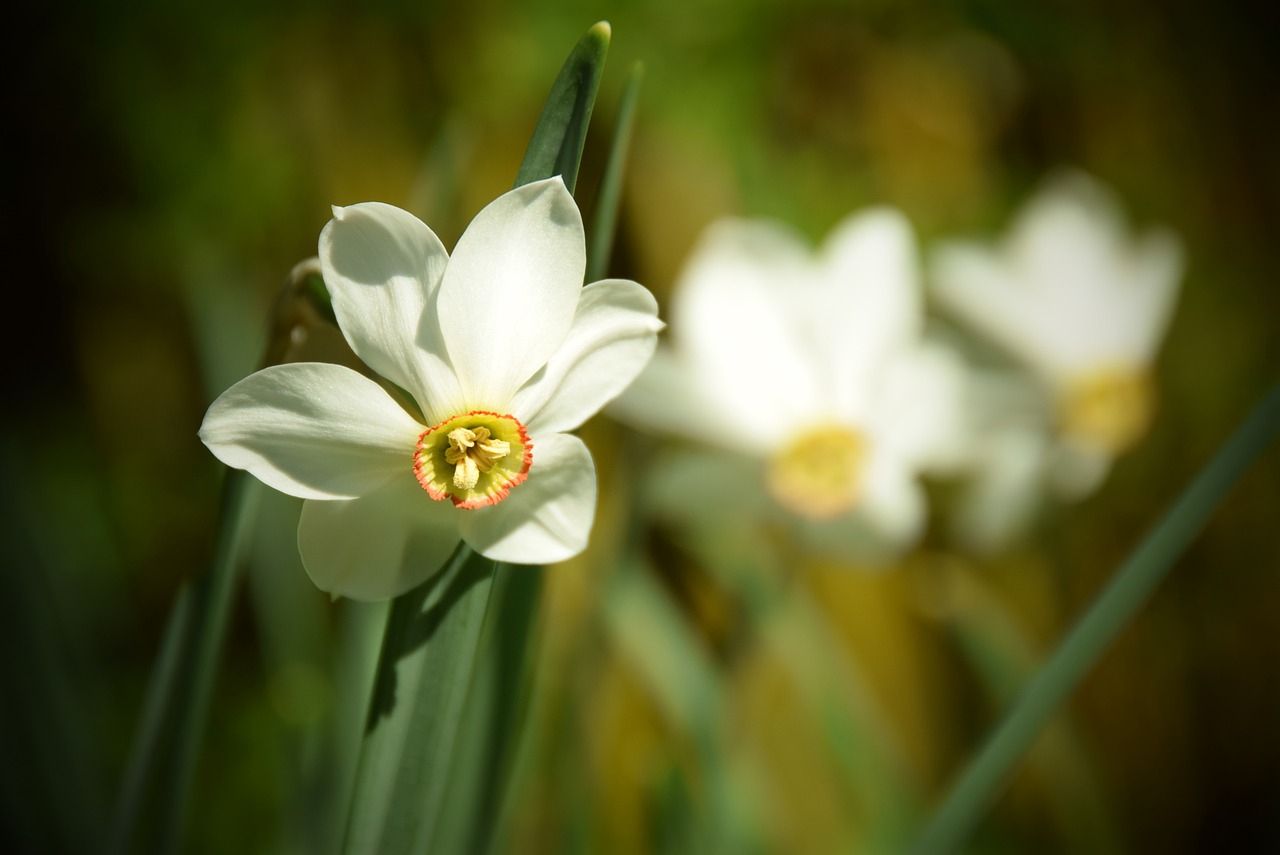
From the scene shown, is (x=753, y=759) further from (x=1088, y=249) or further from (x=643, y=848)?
(x=1088, y=249)

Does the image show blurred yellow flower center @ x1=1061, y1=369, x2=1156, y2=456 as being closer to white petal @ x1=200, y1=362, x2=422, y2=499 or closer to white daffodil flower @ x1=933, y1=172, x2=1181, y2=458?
white daffodil flower @ x1=933, y1=172, x2=1181, y2=458

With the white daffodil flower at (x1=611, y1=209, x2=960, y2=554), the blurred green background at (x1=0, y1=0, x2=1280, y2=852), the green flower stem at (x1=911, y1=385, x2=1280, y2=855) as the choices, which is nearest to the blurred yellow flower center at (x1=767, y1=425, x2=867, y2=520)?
the white daffodil flower at (x1=611, y1=209, x2=960, y2=554)

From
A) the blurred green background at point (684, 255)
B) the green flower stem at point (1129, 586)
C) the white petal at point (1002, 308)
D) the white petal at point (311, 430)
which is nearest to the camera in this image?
the white petal at point (311, 430)

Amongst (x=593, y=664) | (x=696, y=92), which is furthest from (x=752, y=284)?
(x=696, y=92)

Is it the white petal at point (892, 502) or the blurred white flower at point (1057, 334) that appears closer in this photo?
the white petal at point (892, 502)

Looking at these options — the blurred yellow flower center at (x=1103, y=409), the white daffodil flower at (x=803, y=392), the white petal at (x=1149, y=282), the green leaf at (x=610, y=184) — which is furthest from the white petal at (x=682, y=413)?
the white petal at (x=1149, y=282)

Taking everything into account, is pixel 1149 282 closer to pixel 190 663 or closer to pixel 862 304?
pixel 862 304

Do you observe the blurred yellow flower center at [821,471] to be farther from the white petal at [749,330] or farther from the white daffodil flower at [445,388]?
the white daffodil flower at [445,388]
